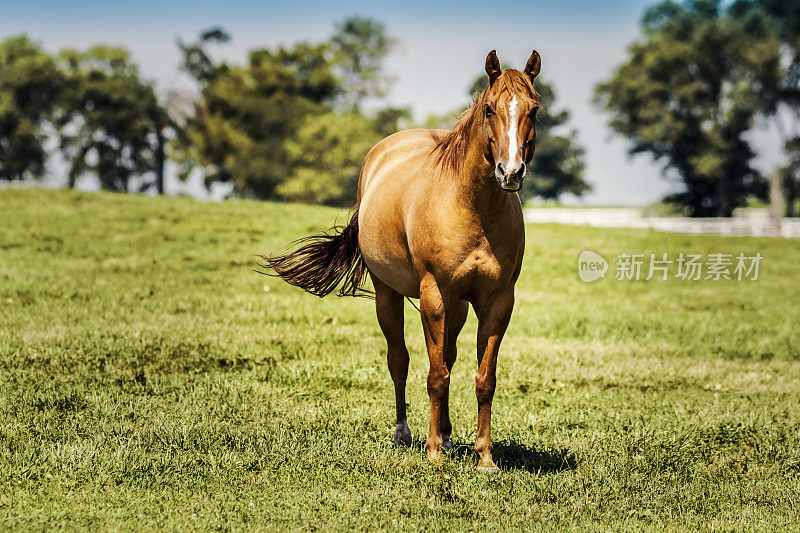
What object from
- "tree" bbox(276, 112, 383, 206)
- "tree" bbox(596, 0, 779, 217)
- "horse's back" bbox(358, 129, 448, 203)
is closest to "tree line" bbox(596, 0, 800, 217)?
"tree" bbox(596, 0, 779, 217)

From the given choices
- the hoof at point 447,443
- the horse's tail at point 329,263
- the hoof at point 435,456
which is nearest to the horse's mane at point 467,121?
the horse's tail at point 329,263

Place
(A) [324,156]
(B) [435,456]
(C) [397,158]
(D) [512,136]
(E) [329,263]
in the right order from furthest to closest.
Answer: (A) [324,156], (E) [329,263], (C) [397,158], (B) [435,456], (D) [512,136]

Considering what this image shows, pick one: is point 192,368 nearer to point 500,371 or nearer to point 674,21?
point 500,371

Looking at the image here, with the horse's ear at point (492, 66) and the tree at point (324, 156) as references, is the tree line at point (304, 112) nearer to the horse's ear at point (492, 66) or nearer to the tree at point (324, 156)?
the tree at point (324, 156)

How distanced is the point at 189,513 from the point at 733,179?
59.4 meters

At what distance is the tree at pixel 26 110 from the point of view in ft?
184

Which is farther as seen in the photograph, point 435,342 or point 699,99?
point 699,99

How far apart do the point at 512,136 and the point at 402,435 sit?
119 inches

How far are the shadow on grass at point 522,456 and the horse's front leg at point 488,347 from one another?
0.85 ft

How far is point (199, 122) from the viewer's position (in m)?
57.8

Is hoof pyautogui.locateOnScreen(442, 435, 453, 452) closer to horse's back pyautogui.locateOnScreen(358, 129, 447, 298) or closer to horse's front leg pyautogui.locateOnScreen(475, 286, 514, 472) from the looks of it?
horse's front leg pyautogui.locateOnScreen(475, 286, 514, 472)

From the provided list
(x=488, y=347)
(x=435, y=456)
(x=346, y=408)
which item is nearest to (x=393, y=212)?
(x=488, y=347)

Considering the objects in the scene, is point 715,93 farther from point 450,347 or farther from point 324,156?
point 450,347

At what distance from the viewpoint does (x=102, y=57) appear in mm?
59094
